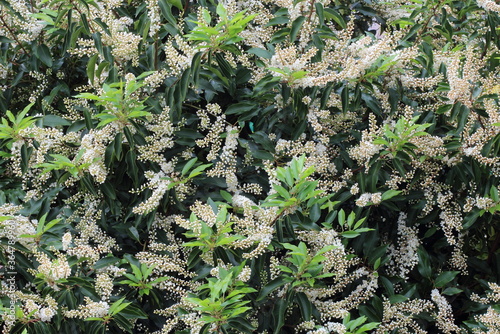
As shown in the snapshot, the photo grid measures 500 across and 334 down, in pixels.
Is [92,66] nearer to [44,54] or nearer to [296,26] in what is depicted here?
[44,54]

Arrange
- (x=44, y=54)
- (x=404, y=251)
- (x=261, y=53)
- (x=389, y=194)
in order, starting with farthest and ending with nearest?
(x=44, y=54) → (x=404, y=251) → (x=261, y=53) → (x=389, y=194)

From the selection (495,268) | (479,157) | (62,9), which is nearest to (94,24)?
(62,9)

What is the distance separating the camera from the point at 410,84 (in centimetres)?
323

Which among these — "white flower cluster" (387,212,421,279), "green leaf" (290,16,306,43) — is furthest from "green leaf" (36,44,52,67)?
"white flower cluster" (387,212,421,279)

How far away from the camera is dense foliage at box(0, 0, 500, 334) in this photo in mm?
2799

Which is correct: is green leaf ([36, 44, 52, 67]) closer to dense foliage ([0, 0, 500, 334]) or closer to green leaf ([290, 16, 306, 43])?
dense foliage ([0, 0, 500, 334])

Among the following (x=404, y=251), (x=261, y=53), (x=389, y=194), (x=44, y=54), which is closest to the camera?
(x=389, y=194)

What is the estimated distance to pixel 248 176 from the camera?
3.27 meters

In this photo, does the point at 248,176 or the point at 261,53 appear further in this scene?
the point at 248,176

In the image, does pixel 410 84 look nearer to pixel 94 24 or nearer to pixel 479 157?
pixel 479 157

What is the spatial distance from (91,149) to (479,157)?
1.79 metres

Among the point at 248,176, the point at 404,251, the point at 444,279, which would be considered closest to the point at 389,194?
the point at 404,251

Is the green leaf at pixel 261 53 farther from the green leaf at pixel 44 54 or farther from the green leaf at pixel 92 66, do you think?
the green leaf at pixel 44 54

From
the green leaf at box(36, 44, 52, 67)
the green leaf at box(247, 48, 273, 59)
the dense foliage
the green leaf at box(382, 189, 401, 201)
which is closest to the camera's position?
the dense foliage
